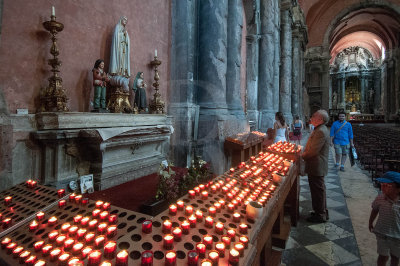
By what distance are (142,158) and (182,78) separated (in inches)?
99.8

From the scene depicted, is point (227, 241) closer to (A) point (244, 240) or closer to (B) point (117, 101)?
(A) point (244, 240)

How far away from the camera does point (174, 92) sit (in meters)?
6.00

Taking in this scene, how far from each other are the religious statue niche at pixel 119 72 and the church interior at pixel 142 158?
0.07ft

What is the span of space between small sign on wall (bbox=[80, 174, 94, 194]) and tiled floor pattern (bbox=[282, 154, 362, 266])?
2845 millimetres

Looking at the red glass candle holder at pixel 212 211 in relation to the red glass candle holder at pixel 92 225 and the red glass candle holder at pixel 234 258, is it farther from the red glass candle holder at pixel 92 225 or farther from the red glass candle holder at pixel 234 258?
the red glass candle holder at pixel 92 225

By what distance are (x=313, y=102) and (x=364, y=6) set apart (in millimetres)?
11050

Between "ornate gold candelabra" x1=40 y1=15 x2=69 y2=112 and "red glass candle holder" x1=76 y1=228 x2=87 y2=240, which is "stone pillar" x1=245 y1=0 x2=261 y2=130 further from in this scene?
"red glass candle holder" x1=76 y1=228 x2=87 y2=240

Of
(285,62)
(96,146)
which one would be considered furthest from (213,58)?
(285,62)

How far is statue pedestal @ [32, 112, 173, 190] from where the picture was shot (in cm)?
304

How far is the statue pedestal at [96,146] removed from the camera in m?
3.04

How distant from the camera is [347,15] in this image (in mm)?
26188

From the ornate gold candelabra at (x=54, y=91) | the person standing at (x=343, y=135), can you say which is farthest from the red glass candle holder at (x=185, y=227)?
the person standing at (x=343, y=135)

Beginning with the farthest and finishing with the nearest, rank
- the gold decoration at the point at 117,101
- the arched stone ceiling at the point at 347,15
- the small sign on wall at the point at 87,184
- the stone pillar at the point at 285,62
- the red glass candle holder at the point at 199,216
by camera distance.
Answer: the arched stone ceiling at the point at 347,15 < the stone pillar at the point at 285,62 < the gold decoration at the point at 117,101 < the small sign on wall at the point at 87,184 < the red glass candle holder at the point at 199,216

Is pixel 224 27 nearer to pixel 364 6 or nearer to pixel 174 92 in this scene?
pixel 174 92
